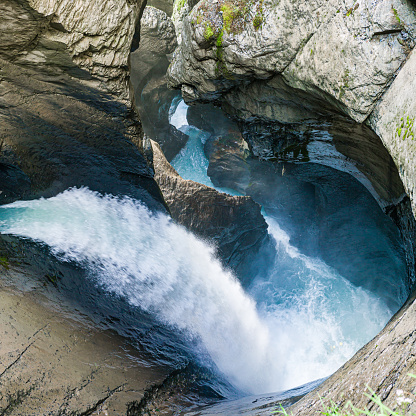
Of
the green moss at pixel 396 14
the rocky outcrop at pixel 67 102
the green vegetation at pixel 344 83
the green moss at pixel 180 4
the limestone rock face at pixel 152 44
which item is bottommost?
the rocky outcrop at pixel 67 102

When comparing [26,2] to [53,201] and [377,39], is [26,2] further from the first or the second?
[377,39]

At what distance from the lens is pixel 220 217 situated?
30.1ft

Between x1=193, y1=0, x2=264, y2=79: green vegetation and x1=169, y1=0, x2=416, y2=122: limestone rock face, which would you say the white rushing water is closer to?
x1=169, y1=0, x2=416, y2=122: limestone rock face

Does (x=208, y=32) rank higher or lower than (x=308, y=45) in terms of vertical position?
lower

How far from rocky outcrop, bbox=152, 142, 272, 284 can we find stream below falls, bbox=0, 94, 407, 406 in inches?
15.4

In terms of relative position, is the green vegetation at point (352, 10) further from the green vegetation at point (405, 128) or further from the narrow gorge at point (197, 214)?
the green vegetation at point (405, 128)

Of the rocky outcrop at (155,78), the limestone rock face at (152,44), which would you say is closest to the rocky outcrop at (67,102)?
the limestone rock face at (152,44)

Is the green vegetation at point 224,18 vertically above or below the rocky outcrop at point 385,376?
above

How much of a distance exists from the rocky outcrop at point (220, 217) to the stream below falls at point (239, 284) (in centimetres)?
39

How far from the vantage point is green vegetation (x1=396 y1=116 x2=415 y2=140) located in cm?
356

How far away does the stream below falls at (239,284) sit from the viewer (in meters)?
5.98

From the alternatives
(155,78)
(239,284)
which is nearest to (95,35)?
(239,284)

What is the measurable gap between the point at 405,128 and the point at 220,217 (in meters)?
5.93

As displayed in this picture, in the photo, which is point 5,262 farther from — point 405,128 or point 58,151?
point 405,128
